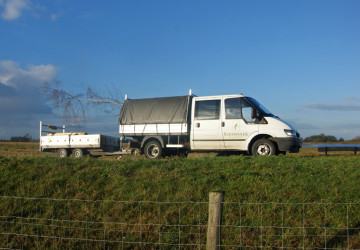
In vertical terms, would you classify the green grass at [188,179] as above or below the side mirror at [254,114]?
below

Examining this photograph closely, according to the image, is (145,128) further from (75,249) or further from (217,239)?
(217,239)

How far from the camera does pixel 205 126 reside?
13.5 meters

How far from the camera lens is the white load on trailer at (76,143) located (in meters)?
16.2

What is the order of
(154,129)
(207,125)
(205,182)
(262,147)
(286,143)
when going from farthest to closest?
(154,129) → (207,125) → (262,147) → (286,143) → (205,182)

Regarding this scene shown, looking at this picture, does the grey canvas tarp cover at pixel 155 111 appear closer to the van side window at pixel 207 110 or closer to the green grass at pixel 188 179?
the van side window at pixel 207 110

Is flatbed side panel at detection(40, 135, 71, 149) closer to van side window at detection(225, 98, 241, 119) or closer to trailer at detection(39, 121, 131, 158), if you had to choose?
trailer at detection(39, 121, 131, 158)

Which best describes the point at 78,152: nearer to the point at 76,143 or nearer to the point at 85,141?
the point at 76,143

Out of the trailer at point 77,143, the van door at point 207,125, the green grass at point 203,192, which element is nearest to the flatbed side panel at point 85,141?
the trailer at point 77,143

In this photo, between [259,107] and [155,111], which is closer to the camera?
[259,107]

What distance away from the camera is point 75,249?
22.1 feet

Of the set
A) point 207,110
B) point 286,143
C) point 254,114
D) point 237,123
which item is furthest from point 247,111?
point 286,143

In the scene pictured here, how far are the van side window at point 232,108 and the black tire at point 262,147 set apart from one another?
1.17m

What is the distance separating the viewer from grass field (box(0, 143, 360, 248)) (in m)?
7.53

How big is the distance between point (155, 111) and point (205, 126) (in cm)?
242
